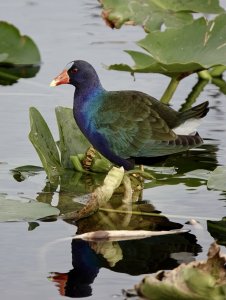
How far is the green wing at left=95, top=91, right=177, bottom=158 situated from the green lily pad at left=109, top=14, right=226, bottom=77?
53cm

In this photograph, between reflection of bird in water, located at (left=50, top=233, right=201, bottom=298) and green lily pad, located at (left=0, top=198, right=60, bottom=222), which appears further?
green lily pad, located at (left=0, top=198, right=60, bottom=222)

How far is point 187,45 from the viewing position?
250 inches

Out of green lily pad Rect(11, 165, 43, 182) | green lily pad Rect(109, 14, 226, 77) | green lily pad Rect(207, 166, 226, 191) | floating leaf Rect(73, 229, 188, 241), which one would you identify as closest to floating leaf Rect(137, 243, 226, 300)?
floating leaf Rect(73, 229, 188, 241)

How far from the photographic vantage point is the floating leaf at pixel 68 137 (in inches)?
236

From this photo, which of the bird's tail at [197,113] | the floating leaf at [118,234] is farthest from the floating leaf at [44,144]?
the floating leaf at [118,234]

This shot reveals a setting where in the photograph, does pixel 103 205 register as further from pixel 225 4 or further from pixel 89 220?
pixel 225 4

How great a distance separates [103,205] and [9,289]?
47.4 inches

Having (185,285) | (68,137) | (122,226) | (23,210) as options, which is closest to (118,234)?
(122,226)

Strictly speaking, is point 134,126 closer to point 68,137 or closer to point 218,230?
point 68,137

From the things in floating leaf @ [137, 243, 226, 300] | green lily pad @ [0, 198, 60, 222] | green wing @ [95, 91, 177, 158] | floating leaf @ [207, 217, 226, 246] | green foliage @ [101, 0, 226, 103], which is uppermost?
floating leaf @ [137, 243, 226, 300]

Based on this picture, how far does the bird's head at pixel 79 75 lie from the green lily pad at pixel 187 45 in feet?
1.19

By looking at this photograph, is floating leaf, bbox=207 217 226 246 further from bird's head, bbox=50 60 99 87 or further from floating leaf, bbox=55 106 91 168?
bird's head, bbox=50 60 99 87

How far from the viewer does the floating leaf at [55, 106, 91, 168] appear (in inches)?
236

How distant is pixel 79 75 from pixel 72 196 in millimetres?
815
